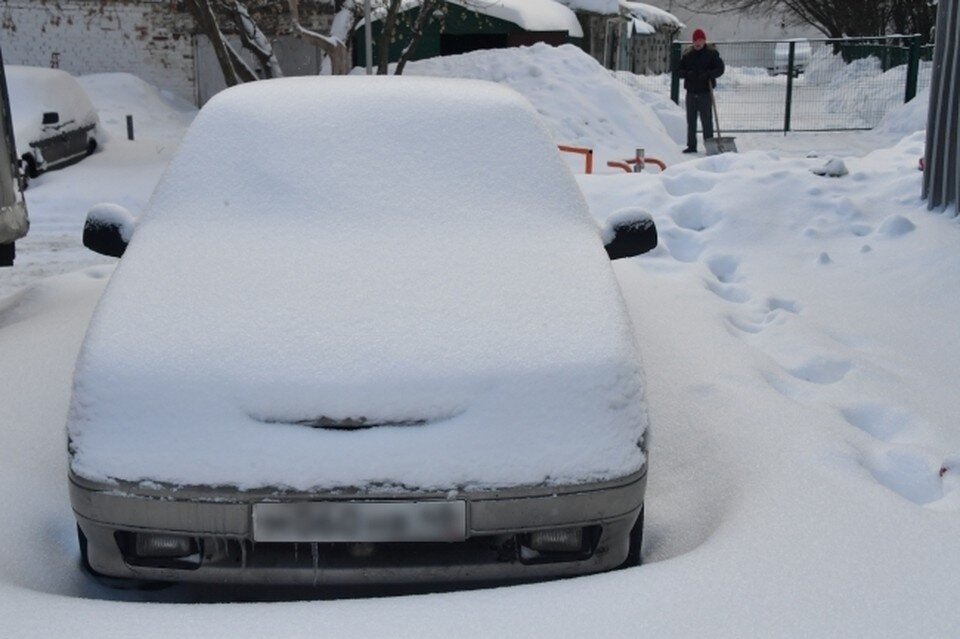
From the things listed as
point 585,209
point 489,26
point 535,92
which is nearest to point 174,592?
point 585,209

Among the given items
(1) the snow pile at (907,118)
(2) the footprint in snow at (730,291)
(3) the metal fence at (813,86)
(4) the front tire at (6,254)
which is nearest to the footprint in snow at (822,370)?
(2) the footprint in snow at (730,291)

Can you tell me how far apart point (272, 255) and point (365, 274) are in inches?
13.7

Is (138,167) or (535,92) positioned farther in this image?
(535,92)

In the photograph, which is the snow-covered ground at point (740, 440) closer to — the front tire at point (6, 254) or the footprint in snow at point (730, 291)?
the footprint in snow at point (730, 291)

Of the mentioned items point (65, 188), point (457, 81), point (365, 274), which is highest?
point (457, 81)

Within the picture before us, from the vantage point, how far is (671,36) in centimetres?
4172

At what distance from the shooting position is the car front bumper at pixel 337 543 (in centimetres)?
273

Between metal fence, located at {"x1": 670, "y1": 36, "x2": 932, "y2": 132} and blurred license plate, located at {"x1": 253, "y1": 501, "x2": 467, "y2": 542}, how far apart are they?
17.1 m

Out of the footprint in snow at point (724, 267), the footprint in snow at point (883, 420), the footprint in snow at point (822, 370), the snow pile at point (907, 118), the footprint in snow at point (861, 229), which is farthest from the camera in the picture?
the snow pile at point (907, 118)

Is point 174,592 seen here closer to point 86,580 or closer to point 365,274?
point 86,580

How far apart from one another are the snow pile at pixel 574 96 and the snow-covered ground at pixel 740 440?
7.74 meters

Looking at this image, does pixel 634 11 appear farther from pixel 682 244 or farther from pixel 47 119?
pixel 682 244

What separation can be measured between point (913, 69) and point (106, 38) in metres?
15.7

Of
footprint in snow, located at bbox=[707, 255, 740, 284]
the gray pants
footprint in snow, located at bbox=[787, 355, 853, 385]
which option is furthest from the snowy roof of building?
footprint in snow, located at bbox=[787, 355, 853, 385]
